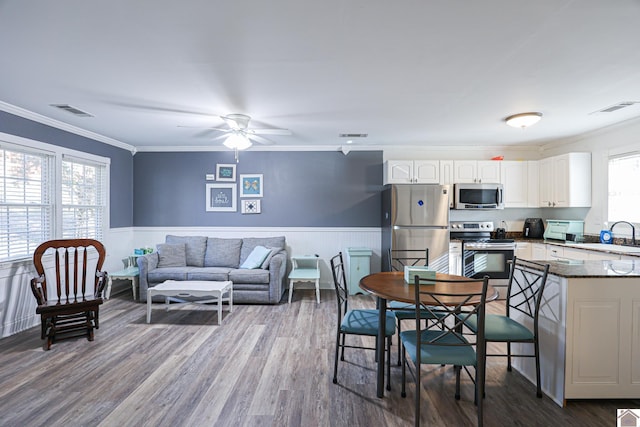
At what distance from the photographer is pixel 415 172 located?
4.95 metres

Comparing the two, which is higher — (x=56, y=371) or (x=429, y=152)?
(x=429, y=152)

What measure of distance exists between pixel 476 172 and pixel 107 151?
589cm

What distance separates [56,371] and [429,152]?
5472 millimetres

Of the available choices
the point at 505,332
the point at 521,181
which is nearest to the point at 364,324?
the point at 505,332

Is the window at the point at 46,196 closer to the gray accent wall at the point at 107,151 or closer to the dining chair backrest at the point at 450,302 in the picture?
the gray accent wall at the point at 107,151

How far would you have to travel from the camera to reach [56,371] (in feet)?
8.53

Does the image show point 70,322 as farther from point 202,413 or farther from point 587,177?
point 587,177

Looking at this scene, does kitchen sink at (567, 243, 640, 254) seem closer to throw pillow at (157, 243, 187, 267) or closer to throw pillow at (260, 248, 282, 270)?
throw pillow at (260, 248, 282, 270)

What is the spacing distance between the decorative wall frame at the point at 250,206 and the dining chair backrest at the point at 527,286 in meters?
3.93

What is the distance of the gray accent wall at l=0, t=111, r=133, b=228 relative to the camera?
3420mm

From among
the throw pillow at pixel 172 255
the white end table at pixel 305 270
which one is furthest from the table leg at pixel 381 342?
the throw pillow at pixel 172 255

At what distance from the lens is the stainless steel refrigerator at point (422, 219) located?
181 inches

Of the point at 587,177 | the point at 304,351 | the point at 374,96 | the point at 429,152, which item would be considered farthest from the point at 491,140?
the point at 304,351

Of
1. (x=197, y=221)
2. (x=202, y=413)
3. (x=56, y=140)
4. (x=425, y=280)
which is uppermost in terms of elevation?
(x=56, y=140)
